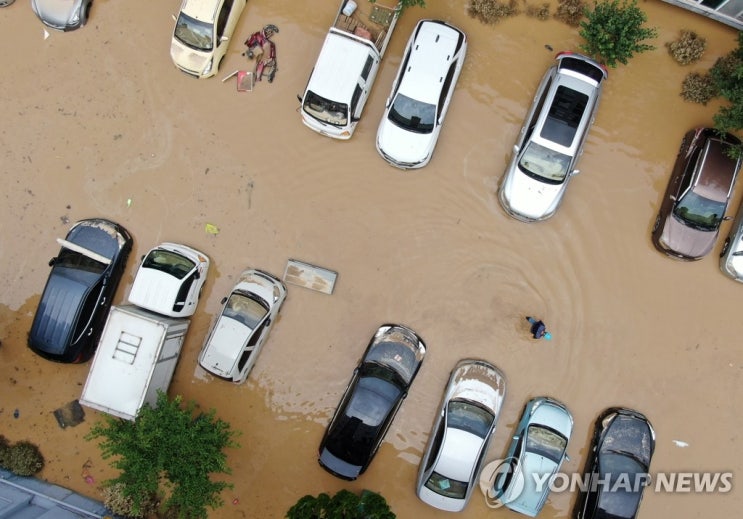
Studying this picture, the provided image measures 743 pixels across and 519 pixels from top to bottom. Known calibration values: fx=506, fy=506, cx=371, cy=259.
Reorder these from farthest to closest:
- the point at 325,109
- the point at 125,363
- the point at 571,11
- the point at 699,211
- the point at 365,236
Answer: the point at 365,236 < the point at 571,11 < the point at 325,109 < the point at 699,211 < the point at 125,363

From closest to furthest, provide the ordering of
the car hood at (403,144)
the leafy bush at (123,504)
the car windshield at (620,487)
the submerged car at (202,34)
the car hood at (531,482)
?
the car windshield at (620,487) < the car hood at (531,482) < the car hood at (403,144) < the submerged car at (202,34) < the leafy bush at (123,504)

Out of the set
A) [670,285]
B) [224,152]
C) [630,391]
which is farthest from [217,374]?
[670,285]

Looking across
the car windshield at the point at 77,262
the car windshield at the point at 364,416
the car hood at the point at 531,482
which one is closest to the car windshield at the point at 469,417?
the car hood at the point at 531,482

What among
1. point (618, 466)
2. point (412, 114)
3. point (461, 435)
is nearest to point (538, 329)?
point (461, 435)

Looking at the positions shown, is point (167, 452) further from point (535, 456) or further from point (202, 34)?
point (202, 34)

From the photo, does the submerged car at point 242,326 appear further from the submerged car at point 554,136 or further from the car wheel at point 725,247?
the car wheel at point 725,247

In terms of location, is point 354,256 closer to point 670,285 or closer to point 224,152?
point 224,152

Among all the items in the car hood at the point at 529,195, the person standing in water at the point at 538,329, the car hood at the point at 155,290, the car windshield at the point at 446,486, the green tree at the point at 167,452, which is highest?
the car hood at the point at 529,195

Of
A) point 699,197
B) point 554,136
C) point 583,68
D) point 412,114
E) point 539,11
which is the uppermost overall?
point 539,11
